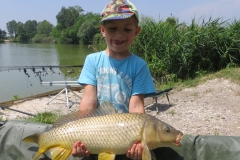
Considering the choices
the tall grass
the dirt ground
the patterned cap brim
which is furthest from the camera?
the tall grass

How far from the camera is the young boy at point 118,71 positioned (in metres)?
1.66

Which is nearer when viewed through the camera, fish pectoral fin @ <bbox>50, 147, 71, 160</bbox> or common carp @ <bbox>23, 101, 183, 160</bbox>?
common carp @ <bbox>23, 101, 183, 160</bbox>

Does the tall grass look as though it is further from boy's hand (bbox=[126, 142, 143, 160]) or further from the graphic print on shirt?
boy's hand (bbox=[126, 142, 143, 160])

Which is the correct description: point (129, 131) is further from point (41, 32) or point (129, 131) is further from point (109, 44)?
point (41, 32)

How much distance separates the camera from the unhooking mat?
6.17 ft

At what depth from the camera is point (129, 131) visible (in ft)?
4.49

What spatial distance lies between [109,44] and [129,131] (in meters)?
0.62

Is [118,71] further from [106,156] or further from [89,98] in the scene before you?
[106,156]

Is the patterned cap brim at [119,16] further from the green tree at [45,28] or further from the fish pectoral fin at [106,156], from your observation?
the green tree at [45,28]

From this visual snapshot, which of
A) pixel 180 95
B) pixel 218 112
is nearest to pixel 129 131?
pixel 218 112

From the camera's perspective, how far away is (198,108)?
15.3 feet

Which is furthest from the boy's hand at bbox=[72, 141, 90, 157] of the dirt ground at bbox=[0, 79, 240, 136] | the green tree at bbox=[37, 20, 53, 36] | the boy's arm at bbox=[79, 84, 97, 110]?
the green tree at bbox=[37, 20, 53, 36]

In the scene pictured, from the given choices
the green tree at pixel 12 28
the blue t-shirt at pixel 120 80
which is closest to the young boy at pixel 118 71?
the blue t-shirt at pixel 120 80

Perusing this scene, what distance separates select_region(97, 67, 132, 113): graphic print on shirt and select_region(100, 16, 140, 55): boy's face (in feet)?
0.54
